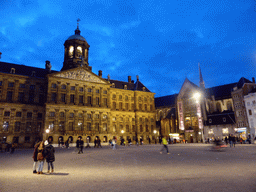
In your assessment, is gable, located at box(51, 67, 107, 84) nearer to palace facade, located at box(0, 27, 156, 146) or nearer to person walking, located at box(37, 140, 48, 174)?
palace facade, located at box(0, 27, 156, 146)

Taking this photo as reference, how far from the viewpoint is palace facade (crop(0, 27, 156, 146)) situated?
41031 mm

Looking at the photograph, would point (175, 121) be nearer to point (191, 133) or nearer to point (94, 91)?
point (191, 133)

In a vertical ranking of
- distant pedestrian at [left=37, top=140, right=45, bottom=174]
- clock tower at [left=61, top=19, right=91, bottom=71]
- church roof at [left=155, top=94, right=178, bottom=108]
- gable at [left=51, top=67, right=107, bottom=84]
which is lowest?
distant pedestrian at [left=37, top=140, right=45, bottom=174]

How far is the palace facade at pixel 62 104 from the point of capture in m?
41.0

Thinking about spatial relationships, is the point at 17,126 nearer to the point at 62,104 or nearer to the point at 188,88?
the point at 62,104

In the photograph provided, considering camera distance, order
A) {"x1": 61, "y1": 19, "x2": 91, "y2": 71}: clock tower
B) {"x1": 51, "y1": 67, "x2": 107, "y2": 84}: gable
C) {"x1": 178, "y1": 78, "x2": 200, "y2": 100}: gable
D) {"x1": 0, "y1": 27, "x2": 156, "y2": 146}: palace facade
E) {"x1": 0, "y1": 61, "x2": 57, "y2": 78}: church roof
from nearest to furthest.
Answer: {"x1": 0, "y1": 27, "x2": 156, "y2": 146}: palace facade
{"x1": 0, "y1": 61, "x2": 57, "y2": 78}: church roof
{"x1": 51, "y1": 67, "x2": 107, "y2": 84}: gable
{"x1": 61, "y1": 19, "x2": 91, "y2": 71}: clock tower
{"x1": 178, "y1": 78, "x2": 200, "y2": 100}: gable

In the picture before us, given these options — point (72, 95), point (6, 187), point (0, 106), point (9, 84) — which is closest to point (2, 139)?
point (0, 106)

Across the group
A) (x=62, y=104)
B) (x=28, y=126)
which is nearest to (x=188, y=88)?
(x=62, y=104)

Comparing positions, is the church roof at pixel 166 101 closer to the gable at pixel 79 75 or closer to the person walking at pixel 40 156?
the gable at pixel 79 75

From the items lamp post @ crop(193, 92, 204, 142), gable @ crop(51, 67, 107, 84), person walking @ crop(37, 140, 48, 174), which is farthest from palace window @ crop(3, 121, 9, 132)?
lamp post @ crop(193, 92, 204, 142)

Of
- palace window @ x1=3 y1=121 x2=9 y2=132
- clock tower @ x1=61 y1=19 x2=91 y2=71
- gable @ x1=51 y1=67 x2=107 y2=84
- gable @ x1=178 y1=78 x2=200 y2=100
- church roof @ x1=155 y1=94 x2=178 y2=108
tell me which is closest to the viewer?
palace window @ x1=3 y1=121 x2=9 y2=132

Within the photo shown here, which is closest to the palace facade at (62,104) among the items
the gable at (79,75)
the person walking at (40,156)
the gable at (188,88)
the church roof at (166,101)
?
the gable at (79,75)

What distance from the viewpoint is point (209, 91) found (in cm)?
6550

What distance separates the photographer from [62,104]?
142 ft
